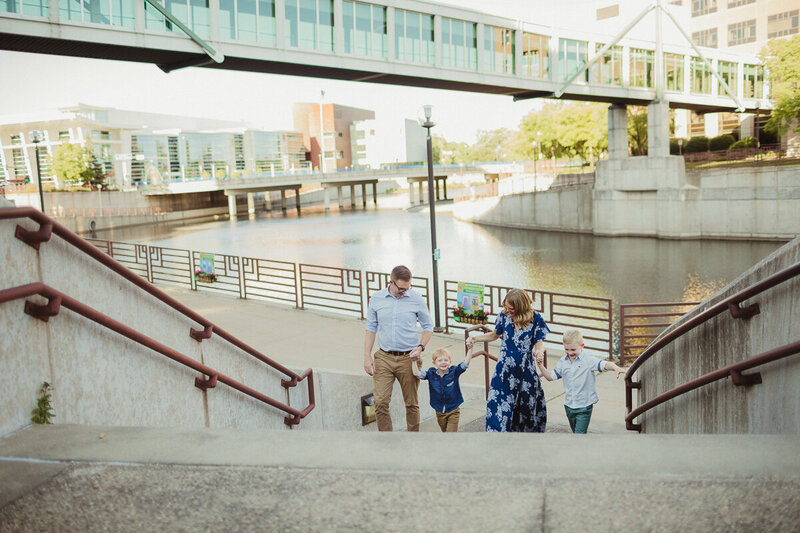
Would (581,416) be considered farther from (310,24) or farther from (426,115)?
(310,24)

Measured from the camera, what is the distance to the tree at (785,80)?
164 ft

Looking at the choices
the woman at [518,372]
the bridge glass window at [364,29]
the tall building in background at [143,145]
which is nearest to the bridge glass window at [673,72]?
the bridge glass window at [364,29]

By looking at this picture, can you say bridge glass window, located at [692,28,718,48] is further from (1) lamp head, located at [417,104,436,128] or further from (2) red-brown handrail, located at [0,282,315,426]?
(2) red-brown handrail, located at [0,282,315,426]

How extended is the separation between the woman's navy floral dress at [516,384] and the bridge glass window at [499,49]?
36785mm

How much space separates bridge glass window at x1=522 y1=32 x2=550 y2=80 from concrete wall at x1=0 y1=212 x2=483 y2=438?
39958 mm

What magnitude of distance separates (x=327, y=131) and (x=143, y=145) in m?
38.0

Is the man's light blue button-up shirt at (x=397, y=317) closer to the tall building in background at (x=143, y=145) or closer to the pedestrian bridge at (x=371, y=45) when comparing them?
the pedestrian bridge at (x=371, y=45)

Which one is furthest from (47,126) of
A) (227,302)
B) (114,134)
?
(227,302)

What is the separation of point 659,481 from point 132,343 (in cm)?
340

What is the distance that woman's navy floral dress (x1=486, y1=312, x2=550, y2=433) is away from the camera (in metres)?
5.72

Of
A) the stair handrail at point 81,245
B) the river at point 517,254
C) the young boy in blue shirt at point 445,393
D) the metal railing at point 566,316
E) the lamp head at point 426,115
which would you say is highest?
the lamp head at point 426,115

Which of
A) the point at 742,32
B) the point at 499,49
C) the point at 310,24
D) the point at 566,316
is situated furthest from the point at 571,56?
the point at 742,32

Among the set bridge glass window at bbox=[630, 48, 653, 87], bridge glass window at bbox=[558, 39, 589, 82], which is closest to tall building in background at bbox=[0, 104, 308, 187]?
bridge glass window at bbox=[630, 48, 653, 87]

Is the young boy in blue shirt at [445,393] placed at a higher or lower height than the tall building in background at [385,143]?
lower
